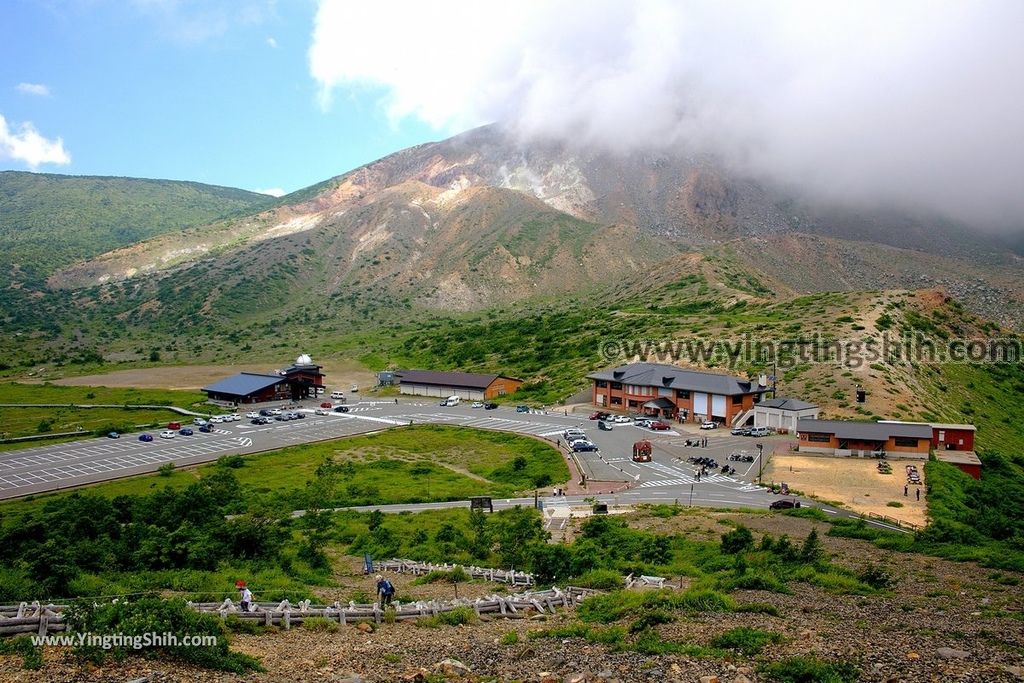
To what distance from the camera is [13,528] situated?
24047 millimetres

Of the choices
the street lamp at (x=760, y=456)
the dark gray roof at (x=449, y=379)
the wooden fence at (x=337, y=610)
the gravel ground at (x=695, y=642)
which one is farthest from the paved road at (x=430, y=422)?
the wooden fence at (x=337, y=610)

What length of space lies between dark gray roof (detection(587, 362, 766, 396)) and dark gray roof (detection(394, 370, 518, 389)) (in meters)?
15.1

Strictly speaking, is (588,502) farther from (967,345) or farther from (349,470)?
(967,345)

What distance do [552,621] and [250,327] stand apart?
146 meters

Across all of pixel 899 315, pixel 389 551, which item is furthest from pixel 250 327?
pixel 389 551

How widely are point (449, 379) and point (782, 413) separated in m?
42.3

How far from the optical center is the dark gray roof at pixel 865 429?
5128cm

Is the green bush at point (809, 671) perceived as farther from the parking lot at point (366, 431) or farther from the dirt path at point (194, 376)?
the dirt path at point (194, 376)

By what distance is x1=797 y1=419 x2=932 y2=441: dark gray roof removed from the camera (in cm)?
5128

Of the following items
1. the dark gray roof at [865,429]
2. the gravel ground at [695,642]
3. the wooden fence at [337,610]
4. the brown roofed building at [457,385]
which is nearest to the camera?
the gravel ground at [695,642]

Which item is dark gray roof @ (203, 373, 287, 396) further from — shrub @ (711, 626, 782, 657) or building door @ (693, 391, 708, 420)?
shrub @ (711, 626, 782, 657)

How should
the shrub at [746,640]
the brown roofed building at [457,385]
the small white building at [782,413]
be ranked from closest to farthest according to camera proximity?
the shrub at [746,640] → the small white building at [782,413] → the brown roofed building at [457,385]

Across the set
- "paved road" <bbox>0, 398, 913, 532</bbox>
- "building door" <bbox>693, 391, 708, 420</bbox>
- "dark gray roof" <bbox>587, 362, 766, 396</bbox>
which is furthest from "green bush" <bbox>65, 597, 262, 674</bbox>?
"building door" <bbox>693, 391, 708, 420</bbox>

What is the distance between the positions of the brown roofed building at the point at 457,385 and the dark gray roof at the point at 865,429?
133 feet
